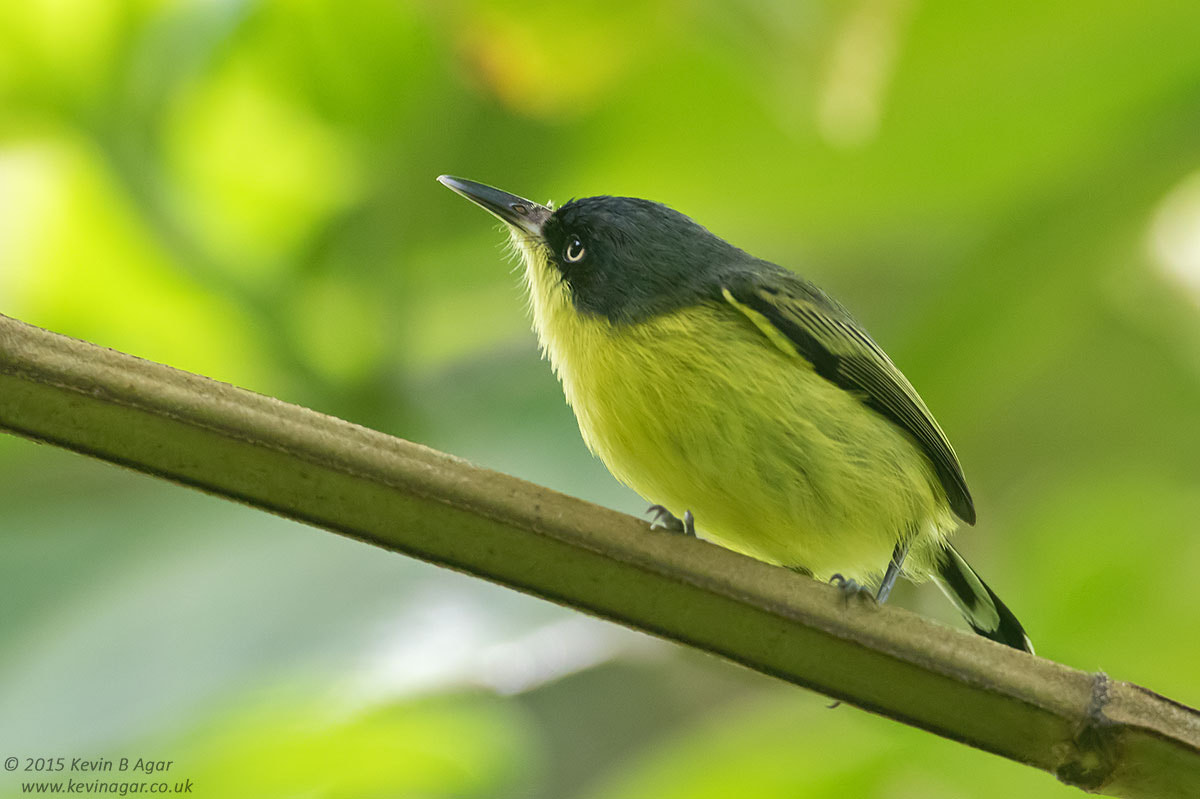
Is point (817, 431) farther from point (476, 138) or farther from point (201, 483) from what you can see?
point (201, 483)

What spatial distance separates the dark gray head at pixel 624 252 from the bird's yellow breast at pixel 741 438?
2.2 inches

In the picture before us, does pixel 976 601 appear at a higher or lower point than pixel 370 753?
higher

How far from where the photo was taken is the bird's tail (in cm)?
276

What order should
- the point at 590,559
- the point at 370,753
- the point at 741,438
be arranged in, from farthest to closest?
the point at 370,753, the point at 741,438, the point at 590,559

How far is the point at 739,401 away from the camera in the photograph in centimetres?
235

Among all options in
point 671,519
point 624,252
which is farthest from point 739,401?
point 624,252

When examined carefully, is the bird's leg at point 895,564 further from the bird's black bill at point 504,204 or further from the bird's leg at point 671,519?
the bird's black bill at point 504,204

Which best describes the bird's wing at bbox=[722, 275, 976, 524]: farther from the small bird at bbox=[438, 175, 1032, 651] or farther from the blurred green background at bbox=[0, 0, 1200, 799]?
the blurred green background at bbox=[0, 0, 1200, 799]

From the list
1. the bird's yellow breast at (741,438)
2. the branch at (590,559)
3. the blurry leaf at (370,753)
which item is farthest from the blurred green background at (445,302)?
the branch at (590,559)

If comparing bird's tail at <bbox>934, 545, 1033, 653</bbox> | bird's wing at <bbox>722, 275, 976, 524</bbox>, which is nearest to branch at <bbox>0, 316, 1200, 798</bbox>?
bird's wing at <bbox>722, 275, 976, 524</bbox>

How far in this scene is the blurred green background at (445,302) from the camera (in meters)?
2.29

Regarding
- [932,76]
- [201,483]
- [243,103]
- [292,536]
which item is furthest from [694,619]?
[243,103]

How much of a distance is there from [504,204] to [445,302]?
371 mm

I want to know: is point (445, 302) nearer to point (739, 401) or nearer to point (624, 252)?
point (624, 252)
